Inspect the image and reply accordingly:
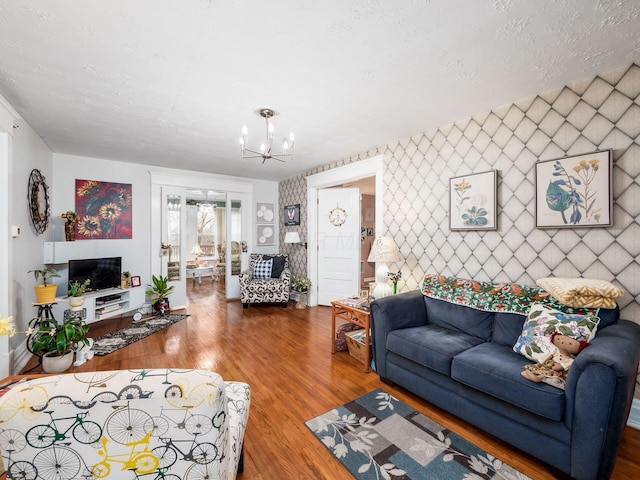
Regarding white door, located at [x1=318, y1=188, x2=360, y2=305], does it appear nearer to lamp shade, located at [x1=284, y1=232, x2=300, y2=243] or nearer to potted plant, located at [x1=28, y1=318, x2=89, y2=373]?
lamp shade, located at [x1=284, y1=232, x2=300, y2=243]

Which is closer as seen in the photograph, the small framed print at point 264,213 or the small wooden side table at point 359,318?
the small wooden side table at point 359,318

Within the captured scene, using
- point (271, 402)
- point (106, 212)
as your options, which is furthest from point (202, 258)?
point (271, 402)

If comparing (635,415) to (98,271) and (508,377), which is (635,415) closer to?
(508,377)

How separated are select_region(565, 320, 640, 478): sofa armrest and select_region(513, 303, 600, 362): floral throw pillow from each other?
0.90ft

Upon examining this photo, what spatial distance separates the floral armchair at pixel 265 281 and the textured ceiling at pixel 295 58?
2.78 m

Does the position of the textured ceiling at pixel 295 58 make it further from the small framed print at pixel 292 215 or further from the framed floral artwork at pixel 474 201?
the small framed print at pixel 292 215

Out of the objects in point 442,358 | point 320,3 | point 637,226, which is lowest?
point 442,358

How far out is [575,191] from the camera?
2.12 metres

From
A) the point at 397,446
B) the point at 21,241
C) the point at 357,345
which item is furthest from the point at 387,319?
the point at 21,241

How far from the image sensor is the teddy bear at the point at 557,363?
1530 millimetres

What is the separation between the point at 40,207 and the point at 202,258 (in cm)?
497

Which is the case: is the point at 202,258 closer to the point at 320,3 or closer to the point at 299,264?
the point at 299,264

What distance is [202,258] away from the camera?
8.14 metres

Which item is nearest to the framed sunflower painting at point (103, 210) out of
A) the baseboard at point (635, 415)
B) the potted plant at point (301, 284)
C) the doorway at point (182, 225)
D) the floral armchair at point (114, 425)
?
the doorway at point (182, 225)
